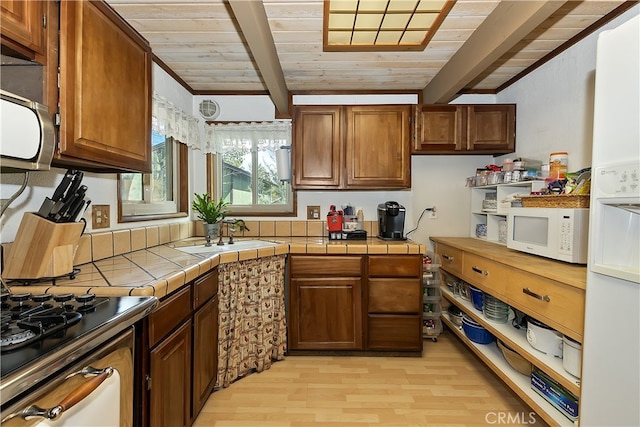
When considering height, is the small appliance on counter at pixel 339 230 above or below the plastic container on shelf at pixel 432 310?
above

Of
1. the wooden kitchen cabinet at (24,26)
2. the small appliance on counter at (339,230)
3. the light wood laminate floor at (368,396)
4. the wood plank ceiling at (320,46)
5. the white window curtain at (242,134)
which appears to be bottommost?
→ the light wood laminate floor at (368,396)

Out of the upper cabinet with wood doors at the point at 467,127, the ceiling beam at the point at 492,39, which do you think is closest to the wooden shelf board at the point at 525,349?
the upper cabinet with wood doors at the point at 467,127

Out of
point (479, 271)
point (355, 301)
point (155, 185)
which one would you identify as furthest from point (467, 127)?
point (155, 185)

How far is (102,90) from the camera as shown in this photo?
1.26 m

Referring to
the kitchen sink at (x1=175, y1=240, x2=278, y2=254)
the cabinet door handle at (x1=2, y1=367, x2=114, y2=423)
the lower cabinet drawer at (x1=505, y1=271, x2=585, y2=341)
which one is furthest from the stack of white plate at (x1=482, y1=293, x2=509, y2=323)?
the cabinet door handle at (x1=2, y1=367, x2=114, y2=423)

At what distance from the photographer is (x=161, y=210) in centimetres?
250

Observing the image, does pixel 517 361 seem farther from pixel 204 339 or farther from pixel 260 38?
pixel 260 38

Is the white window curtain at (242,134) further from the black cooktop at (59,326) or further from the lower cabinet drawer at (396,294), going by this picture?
the black cooktop at (59,326)

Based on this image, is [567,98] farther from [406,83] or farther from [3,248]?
[3,248]

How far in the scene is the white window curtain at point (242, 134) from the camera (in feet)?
9.64

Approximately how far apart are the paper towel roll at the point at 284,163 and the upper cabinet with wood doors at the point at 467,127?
112cm

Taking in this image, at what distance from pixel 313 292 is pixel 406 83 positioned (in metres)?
1.92

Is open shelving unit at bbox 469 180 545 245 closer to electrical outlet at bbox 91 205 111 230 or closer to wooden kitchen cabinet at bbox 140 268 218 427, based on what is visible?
wooden kitchen cabinet at bbox 140 268 218 427

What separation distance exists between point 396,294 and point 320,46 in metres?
1.83
